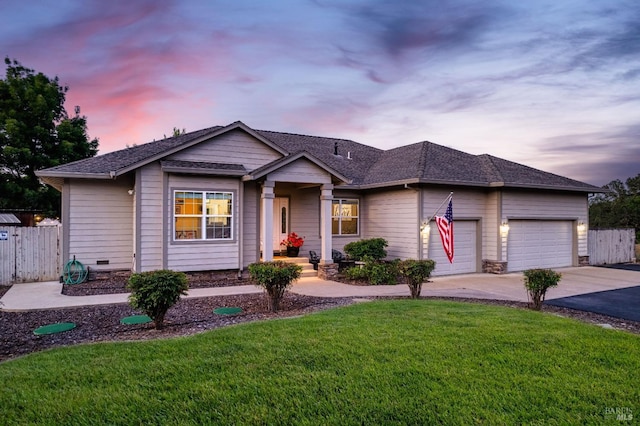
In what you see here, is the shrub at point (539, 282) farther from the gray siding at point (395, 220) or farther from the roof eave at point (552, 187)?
the roof eave at point (552, 187)

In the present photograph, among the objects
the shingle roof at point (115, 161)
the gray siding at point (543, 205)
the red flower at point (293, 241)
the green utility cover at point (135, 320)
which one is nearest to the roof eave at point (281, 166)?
the shingle roof at point (115, 161)

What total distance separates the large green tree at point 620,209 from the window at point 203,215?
2894cm

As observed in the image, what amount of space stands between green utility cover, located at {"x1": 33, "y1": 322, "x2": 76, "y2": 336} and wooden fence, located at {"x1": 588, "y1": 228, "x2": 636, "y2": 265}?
19540mm

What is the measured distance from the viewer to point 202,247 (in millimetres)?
11242

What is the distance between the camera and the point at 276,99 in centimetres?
1596

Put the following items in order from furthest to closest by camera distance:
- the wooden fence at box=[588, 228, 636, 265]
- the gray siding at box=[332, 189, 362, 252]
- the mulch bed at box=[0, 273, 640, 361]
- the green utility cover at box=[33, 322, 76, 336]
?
the wooden fence at box=[588, 228, 636, 265] < the gray siding at box=[332, 189, 362, 252] < the green utility cover at box=[33, 322, 76, 336] < the mulch bed at box=[0, 273, 640, 361]

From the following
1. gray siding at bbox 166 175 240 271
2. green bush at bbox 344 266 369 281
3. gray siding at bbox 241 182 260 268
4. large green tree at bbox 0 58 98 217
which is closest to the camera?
gray siding at bbox 166 175 240 271

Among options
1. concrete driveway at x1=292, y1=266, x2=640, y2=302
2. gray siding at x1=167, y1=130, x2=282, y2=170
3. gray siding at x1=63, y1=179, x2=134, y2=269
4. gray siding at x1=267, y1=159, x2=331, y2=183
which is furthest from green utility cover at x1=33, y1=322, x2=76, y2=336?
gray siding at x1=267, y1=159, x2=331, y2=183

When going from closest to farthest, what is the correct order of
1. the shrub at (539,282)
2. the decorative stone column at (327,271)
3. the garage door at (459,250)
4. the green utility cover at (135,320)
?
the green utility cover at (135,320), the shrub at (539,282), the decorative stone column at (327,271), the garage door at (459,250)

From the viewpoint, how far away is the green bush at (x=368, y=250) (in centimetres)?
1289

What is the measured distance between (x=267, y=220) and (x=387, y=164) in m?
6.76

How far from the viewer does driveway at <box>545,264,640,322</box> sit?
7.98 m

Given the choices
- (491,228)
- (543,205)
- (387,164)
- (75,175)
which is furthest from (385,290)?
(75,175)

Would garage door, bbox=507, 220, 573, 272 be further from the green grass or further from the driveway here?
the green grass
